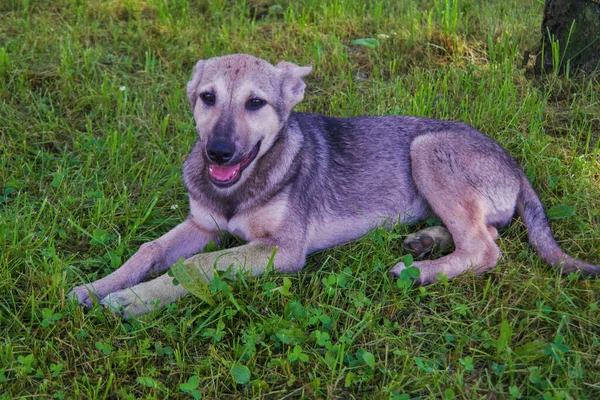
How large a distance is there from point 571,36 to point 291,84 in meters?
2.74

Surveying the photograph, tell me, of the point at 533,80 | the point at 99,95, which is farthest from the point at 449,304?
the point at 99,95

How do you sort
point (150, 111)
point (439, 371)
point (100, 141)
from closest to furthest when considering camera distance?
1. point (439, 371)
2. point (100, 141)
3. point (150, 111)

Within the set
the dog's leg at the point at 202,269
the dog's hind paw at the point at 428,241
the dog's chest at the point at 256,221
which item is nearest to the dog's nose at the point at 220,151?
the dog's chest at the point at 256,221

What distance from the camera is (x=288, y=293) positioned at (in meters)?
3.28

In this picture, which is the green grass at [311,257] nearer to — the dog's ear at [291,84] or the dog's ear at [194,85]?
the dog's ear at [194,85]

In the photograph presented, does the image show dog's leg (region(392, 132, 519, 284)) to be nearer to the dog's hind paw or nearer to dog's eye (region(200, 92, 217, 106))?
the dog's hind paw

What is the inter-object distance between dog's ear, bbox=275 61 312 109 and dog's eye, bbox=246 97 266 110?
0.25 m

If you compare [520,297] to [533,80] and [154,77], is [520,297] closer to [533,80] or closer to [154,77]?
[533,80]

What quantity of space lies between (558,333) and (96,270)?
2.61 m

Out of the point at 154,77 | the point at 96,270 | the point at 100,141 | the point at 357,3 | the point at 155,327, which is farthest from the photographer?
the point at 357,3

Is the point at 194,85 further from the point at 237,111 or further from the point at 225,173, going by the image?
the point at 225,173

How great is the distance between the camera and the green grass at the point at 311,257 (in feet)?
9.55

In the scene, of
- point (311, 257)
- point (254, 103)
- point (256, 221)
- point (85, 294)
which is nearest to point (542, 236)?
point (311, 257)

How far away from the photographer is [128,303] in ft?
10.8
